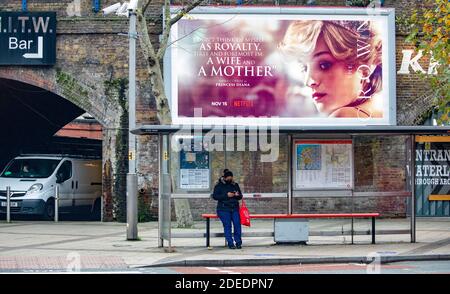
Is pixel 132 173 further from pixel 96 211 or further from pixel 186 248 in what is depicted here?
pixel 96 211

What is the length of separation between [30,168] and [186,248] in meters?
12.1

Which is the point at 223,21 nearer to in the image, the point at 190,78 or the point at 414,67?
the point at 190,78

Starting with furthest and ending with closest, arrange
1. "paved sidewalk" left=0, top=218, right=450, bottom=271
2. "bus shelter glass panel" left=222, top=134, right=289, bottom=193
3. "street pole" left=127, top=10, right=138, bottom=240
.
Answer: "bus shelter glass panel" left=222, top=134, right=289, bottom=193 → "street pole" left=127, top=10, right=138, bottom=240 → "paved sidewalk" left=0, top=218, right=450, bottom=271

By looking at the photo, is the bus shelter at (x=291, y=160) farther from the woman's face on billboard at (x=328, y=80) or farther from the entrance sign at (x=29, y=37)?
the entrance sign at (x=29, y=37)

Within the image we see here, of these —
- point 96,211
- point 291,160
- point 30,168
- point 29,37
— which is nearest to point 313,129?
point 291,160

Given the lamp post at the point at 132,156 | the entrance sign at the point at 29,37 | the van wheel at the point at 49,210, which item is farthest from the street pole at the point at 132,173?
the van wheel at the point at 49,210

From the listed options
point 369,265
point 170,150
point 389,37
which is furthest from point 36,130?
point 369,265

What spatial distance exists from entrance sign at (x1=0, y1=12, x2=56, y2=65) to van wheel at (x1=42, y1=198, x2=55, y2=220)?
4455mm

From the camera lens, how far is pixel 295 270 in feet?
61.8

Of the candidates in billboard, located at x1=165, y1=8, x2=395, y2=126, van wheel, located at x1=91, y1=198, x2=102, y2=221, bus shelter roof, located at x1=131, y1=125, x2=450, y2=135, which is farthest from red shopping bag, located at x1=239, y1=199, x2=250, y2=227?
van wheel, located at x1=91, y1=198, x2=102, y2=221

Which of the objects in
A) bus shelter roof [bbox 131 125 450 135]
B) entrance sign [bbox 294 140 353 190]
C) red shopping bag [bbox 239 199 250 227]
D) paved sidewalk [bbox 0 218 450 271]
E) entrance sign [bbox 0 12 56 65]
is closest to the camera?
paved sidewalk [bbox 0 218 450 271]

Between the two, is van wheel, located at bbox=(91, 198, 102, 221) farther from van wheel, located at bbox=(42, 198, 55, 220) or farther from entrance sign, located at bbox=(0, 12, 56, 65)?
entrance sign, located at bbox=(0, 12, 56, 65)

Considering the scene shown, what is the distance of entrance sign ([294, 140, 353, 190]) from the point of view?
78.9ft

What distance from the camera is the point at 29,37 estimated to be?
3161 cm
